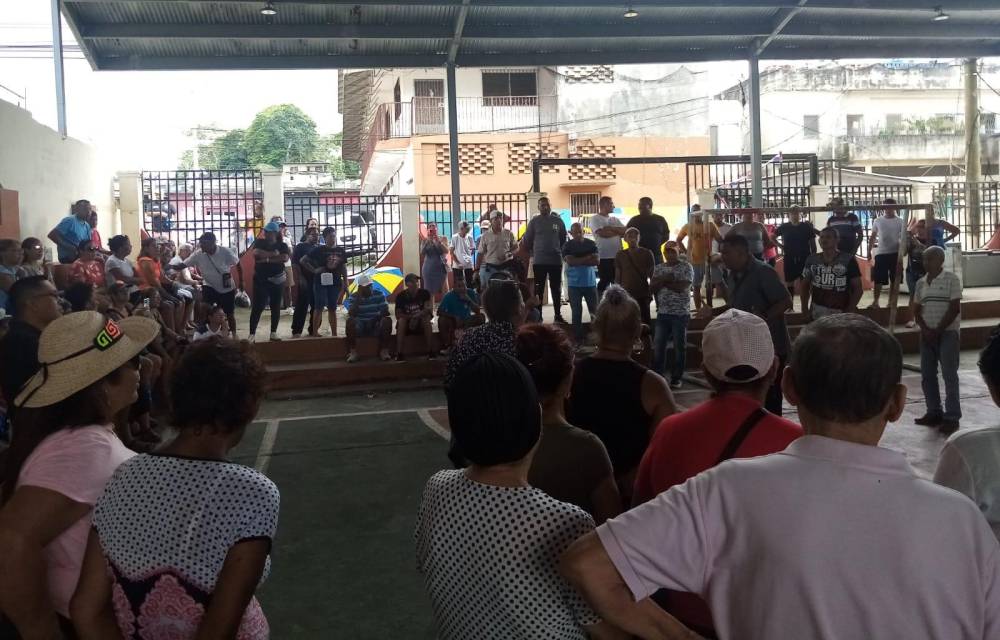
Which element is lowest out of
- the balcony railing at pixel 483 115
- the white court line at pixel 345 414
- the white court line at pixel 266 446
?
the white court line at pixel 266 446

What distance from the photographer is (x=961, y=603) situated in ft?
4.67

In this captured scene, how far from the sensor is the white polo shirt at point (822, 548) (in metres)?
1.41

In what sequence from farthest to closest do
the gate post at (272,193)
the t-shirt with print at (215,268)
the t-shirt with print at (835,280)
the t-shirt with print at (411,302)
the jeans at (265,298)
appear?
the gate post at (272,193) < the jeans at (265,298) < the t-shirt with print at (411,302) < the t-shirt with print at (215,268) < the t-shirt with print at (835,280)

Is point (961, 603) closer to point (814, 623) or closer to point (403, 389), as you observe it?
point (814, 623)

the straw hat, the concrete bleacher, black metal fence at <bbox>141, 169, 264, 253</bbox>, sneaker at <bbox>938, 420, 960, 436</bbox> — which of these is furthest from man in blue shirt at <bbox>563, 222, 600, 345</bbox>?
the straw hat

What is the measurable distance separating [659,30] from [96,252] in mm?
9329

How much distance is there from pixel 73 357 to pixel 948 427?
7204mm

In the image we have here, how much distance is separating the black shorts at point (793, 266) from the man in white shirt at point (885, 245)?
139 cm

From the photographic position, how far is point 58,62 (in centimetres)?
1285

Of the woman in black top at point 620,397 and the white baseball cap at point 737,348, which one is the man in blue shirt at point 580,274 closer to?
the woman in black top at point 620,397

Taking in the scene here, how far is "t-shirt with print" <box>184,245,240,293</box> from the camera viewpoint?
11.0m

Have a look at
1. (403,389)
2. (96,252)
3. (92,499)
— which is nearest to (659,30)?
(403,389)

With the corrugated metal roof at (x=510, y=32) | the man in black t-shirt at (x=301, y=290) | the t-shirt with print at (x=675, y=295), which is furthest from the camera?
the corrugated metal roof at (x=510, y=32)

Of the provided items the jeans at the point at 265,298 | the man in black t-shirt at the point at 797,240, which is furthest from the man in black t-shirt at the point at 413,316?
the man in black t-shirt at the point at 797,240
